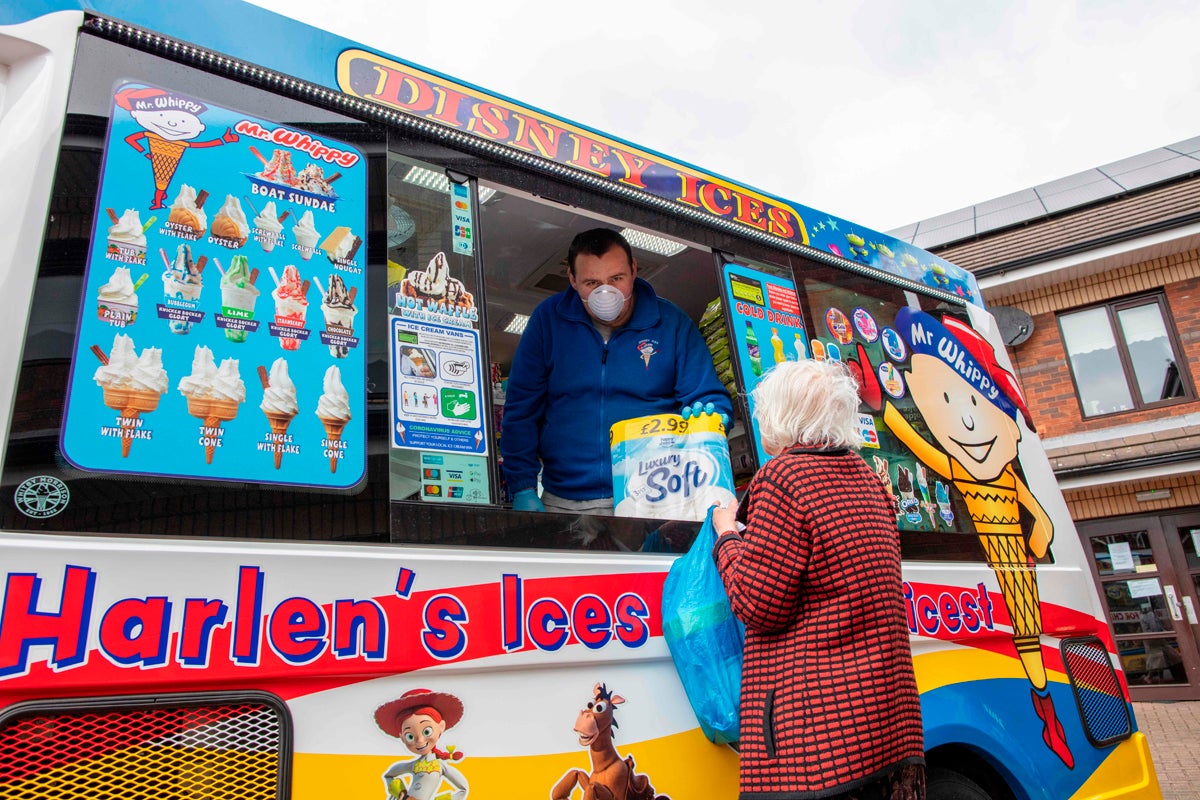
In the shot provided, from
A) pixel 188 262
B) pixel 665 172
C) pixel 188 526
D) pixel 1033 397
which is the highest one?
pixel 1033 397

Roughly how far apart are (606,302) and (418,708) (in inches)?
76.7

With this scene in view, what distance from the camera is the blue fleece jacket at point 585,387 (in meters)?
3.14

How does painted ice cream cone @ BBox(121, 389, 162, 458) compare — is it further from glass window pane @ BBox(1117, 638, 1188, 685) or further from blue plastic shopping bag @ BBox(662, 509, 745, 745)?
→ glass window pane @ BBox(1117, 638, 1188, 685)

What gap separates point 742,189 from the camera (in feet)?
10.6

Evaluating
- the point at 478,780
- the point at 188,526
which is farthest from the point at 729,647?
the point at 188,526

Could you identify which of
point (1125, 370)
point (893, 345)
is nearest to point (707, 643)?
point (893, 345)

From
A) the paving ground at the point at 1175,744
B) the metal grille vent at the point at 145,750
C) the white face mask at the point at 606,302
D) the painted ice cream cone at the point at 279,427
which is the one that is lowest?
the paving ground at the point at 1175,744

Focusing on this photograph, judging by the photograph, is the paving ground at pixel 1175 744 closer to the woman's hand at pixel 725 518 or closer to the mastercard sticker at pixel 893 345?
the mastercard sticker at pixel 893 345

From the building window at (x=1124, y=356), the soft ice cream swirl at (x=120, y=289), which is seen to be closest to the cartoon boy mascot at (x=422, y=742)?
the soft ice cream swirl at (x=120, y=289)

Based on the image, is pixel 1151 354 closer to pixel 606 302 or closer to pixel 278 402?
pixel 606 302

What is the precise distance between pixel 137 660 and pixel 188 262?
0.82m

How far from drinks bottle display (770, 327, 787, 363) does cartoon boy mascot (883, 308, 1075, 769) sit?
1.99 feet

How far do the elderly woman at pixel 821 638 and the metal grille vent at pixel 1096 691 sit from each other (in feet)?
6.11

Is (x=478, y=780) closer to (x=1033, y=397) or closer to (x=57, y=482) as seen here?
(x=57, y=482)
